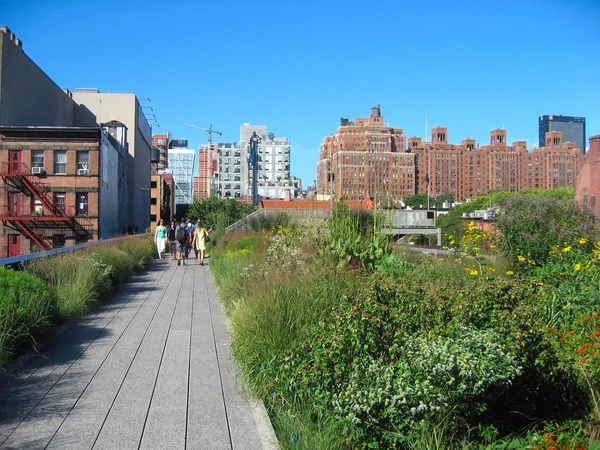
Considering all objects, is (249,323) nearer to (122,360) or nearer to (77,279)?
(122,360)

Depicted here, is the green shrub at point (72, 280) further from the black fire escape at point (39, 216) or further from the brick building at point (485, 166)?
the brick building at point (485, 166)

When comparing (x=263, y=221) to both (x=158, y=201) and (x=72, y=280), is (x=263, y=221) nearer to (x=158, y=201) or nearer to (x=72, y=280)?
(x=72, y=280)

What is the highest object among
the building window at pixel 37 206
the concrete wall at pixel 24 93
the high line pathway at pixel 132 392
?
the concrete wall at pixel 24 93

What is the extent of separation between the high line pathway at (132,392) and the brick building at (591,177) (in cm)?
1846

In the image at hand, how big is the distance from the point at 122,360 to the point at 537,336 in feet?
15.2

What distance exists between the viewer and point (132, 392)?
224 inches

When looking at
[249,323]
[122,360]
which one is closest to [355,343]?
[249,323]

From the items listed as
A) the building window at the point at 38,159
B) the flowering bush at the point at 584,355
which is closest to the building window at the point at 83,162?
the building window at the point at 38,159

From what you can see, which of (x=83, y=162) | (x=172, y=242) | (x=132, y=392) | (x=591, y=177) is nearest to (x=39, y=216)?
(x=83, y=162)

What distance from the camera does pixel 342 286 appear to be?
7367 mm

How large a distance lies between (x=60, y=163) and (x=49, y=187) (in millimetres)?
2107

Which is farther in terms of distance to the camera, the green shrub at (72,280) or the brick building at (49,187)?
the brick building at (49,187)

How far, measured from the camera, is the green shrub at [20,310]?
6574 mm

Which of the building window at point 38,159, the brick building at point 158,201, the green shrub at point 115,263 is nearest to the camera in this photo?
the green shrub at point 115,263
